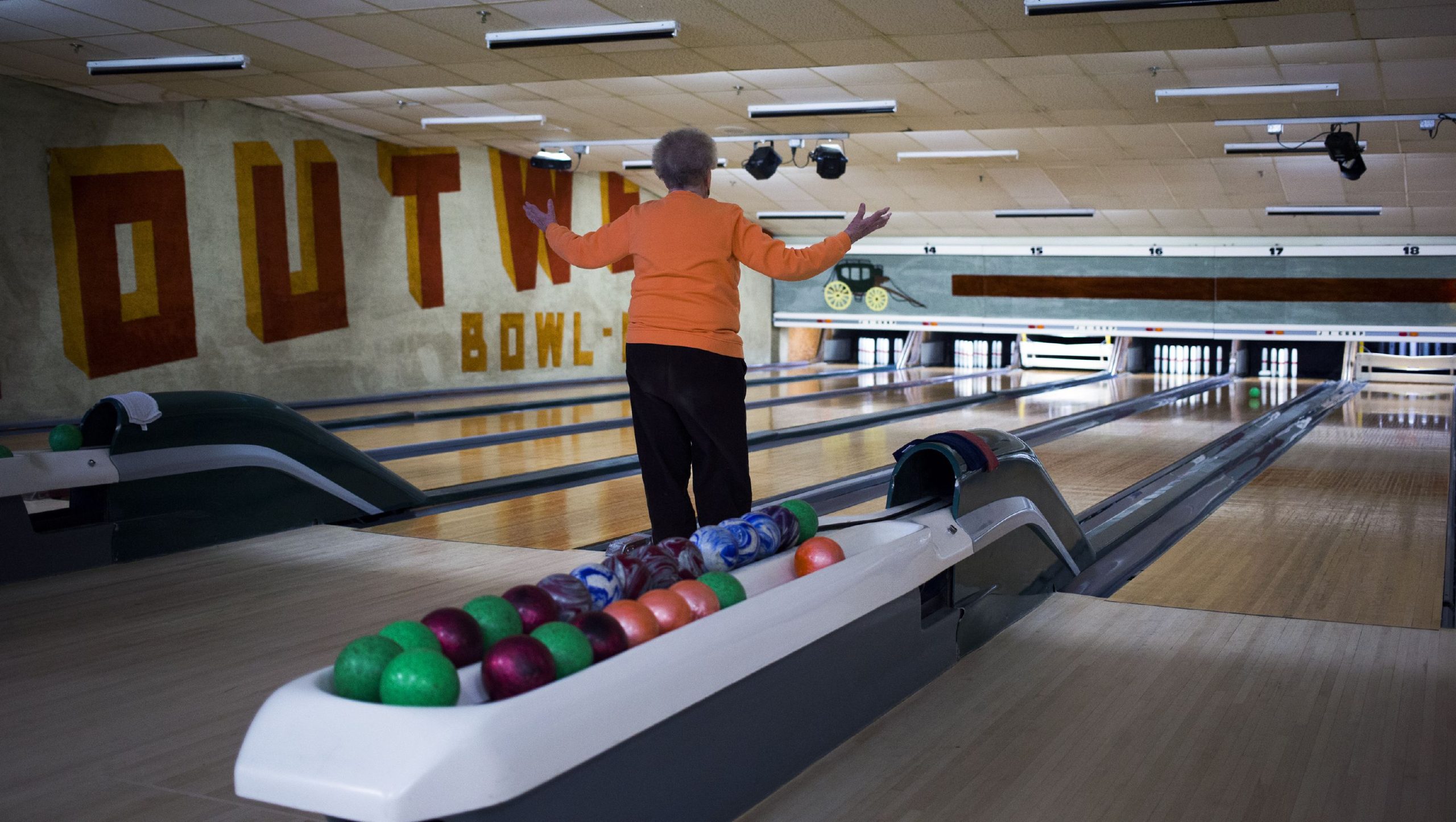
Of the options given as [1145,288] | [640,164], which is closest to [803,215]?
[640,164]

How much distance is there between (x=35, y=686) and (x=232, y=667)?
1.09 ft

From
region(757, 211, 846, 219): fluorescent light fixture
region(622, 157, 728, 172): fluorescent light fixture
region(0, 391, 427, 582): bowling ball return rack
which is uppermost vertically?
region(622, 157, 728, 172): fluorescent light fixture

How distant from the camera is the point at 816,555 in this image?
6.03ft

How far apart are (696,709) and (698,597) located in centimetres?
15

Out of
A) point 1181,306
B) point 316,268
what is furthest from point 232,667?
point 1181,306

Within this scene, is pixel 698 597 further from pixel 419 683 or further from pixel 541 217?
pixel 541 217

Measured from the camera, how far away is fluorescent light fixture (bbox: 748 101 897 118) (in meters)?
7.18

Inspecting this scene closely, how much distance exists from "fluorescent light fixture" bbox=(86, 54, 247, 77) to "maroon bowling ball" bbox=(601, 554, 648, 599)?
5.45 metres

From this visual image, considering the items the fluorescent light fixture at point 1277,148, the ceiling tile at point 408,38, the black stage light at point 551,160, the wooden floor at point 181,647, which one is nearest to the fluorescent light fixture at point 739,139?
the black stage light at point 551,160

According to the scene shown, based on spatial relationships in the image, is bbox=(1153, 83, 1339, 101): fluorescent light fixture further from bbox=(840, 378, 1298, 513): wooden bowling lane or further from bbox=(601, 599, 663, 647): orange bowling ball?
bbox=(601, 599, 663, 647): orange bowling ball

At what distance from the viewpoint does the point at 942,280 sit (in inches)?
519

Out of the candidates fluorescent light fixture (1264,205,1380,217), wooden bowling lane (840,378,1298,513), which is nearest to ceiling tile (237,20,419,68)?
wooden bowling lane (840,378,1298,513)

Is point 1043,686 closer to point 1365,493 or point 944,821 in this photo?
point 944,821

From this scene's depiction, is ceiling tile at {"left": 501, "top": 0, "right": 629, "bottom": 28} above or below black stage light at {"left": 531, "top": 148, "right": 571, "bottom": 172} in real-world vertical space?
above
